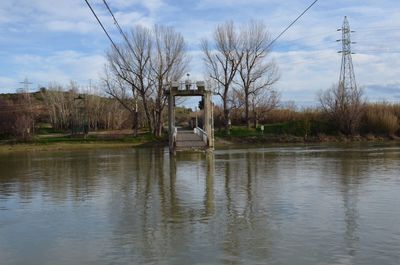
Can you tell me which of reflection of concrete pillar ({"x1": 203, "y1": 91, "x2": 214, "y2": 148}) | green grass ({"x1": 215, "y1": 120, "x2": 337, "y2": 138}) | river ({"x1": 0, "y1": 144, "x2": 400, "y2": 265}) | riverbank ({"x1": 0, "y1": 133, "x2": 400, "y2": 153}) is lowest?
river ({"x1": 0, "y1": 144, "x2": 400, "y2": 265})

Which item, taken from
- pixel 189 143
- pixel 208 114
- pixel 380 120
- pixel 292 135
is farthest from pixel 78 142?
pixel 380 120

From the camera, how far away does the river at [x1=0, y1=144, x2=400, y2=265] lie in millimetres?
9055

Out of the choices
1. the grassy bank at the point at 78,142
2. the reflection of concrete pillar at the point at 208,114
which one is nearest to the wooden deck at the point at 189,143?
the reflection of concrete pillar at the point at 208,114

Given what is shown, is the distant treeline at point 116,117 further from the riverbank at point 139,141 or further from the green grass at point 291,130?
the riverbank at point 139,141

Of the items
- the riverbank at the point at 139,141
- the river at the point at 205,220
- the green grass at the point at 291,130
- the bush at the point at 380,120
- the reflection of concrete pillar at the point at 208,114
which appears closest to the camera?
the river at the point at 205,220

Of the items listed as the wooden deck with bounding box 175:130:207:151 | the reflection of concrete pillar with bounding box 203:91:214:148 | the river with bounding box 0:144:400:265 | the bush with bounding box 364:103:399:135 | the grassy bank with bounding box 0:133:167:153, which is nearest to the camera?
the river with bounding box 0:144:400:265

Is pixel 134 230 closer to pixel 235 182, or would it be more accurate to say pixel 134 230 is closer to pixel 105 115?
pixel 235 182

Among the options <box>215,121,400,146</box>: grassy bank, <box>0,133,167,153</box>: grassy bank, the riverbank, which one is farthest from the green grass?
<box>0,133,167,153</box>: grassy bank

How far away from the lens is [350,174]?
70.6ft

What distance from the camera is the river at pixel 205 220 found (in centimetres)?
905

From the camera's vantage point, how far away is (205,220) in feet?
39.5

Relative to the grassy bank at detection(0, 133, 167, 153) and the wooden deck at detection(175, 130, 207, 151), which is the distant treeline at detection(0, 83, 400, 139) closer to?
the grassy bank at detection(0, 133, 167, 153)

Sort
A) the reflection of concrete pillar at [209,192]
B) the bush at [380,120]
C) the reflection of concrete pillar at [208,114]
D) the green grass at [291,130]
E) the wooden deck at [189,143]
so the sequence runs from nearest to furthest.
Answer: the reflection of concrete pillar at [209,192], the wooden deck at [189,143], the reflection of concrete pillar at [208,114], the green grass at [291,130], the bush at [380,120]

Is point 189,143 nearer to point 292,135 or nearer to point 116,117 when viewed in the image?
point 292,135
